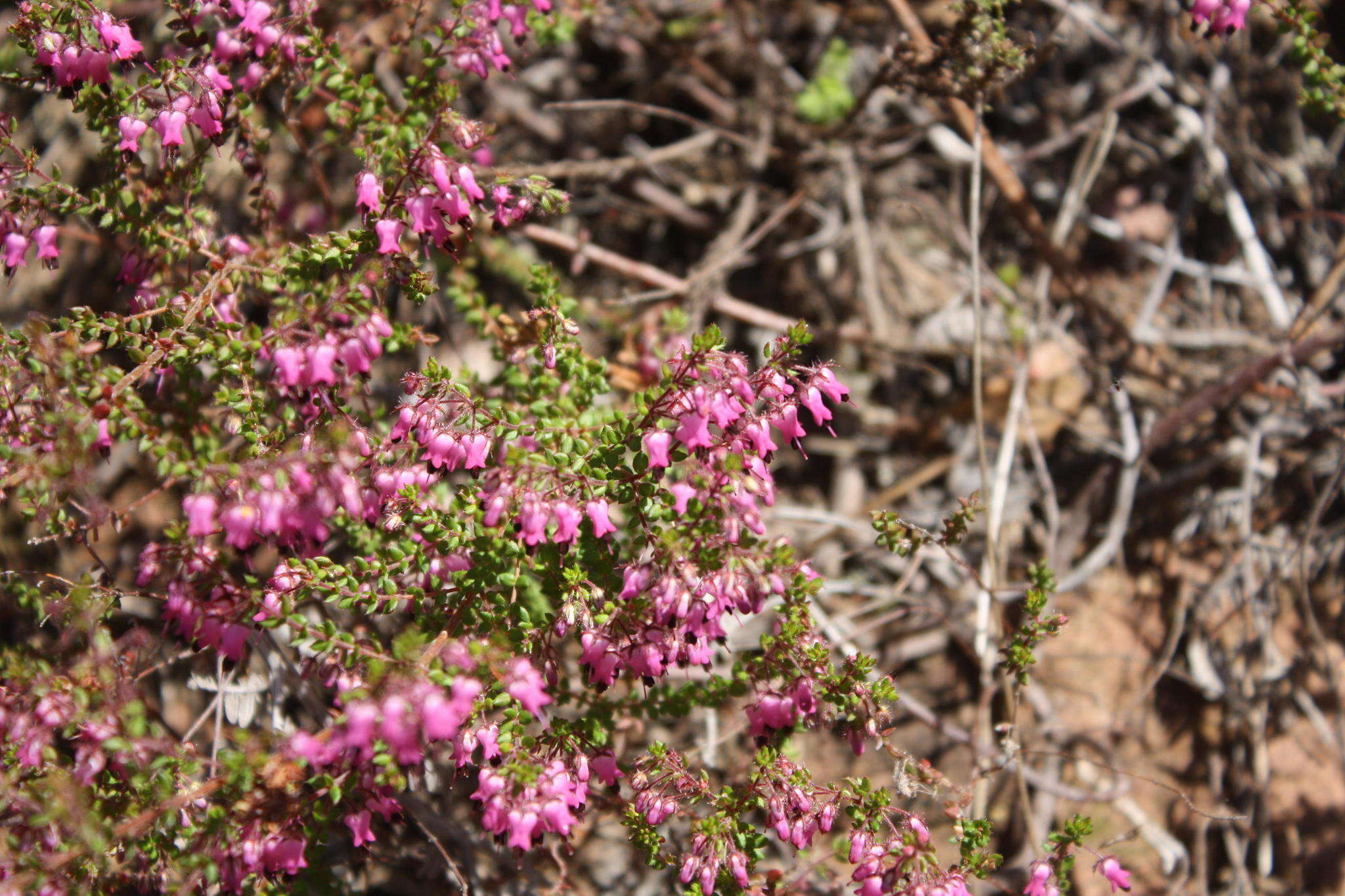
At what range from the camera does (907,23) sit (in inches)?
181

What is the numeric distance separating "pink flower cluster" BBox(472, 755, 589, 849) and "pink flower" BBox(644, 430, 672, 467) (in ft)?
3.36

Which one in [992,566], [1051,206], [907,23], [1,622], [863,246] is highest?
[907,23]

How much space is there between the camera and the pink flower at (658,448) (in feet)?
9.07

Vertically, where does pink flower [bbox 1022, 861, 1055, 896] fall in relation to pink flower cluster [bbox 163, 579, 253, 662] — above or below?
below

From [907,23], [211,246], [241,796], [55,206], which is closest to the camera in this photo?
[241,796]

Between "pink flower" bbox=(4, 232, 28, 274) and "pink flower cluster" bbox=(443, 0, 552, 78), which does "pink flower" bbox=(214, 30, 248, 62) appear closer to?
"pink flower cluster" bbox=(443, 0, 552, 78)

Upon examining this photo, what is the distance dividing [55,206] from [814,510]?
372 centimetres

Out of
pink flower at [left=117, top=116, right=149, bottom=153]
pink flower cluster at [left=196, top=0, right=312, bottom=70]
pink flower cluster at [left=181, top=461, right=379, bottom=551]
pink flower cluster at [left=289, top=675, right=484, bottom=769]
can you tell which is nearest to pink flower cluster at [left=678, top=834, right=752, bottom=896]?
pink flower cluster at [left=289, top=675, right=484, bottom=769]

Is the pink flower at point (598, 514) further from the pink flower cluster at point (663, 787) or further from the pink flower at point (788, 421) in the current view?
Answer: the pink flower cluster at point (663, 787)

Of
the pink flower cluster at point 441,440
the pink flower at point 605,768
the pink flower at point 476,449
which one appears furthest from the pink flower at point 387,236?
the pink flower at point 605,768

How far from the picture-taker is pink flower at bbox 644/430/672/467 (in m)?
2.76

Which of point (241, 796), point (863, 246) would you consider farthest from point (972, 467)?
point (241, 796)

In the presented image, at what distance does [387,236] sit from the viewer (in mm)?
2988

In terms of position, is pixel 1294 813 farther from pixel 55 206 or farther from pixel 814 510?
pixel 55 206
